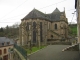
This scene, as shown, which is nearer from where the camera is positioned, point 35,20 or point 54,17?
point 35,20

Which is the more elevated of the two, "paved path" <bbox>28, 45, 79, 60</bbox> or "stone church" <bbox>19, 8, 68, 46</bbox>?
"stone church" <bbox>19, 8, 68, 46</bbox>

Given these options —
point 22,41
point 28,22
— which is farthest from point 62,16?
point 22,41

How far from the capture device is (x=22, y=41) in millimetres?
39688

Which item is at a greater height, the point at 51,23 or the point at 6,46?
the point at 51,23

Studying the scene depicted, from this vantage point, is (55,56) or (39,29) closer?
(55,56)

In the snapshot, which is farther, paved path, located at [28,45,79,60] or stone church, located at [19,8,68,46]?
stone church, located at [19,8,68,46]

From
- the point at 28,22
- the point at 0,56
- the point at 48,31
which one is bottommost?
the point at 0,56

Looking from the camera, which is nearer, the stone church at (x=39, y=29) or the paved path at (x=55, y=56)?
the paved path at (x=55, y=56)

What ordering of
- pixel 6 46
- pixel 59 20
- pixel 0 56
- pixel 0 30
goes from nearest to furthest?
pixel 0 56 → pixel 6 46 → pixel 59 20 → pixel 0 30

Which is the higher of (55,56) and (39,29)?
(39,29)

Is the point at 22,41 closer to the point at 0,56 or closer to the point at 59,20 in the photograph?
the point at 0,56

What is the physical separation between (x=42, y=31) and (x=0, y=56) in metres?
13.7

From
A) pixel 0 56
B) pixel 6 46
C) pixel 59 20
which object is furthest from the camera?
pixel 59 20

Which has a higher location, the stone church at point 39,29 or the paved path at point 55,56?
A: the stone church at point 39,29
